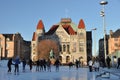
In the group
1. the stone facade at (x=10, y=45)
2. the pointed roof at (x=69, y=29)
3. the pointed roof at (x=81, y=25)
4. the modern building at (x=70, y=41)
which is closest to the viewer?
the modern building at (x=70, y=41)

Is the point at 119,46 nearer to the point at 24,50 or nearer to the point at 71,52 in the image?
the point at 71,52

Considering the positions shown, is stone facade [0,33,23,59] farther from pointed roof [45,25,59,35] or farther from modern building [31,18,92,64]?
pointed roof [45,25,59,35]

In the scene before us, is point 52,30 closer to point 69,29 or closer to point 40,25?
point 40,25

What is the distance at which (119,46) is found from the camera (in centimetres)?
11425

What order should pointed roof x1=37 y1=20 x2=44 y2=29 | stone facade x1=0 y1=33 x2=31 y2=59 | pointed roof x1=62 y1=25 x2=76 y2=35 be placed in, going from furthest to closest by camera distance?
pointed roof x1=37 y1=20 x2=44 y2=29
pointed roof x1=62 y1=25 x2=76 y2=35
stone facade x1=0 y1=33 x2=31 y2=59

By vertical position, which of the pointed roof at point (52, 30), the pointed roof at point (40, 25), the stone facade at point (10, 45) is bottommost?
the stone facade at point (10, 45)

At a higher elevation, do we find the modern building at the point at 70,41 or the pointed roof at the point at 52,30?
the pointed roof at the point at 52,30

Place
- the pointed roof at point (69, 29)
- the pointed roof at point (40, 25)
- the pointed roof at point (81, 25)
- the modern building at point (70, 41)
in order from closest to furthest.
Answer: the modern building at point (70, 41) < the pointed roof at point (81, 25) < the pointed roof at point (69, 29) < the pointed roof at point (40, 25)

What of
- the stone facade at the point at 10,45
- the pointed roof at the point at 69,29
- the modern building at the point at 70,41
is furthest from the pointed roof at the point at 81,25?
the stone facade at the point at 10,45

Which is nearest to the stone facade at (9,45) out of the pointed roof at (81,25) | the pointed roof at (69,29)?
the pointed roof at (69,29)

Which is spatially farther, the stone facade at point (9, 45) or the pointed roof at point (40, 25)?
the pointed roof at point (40, 25)

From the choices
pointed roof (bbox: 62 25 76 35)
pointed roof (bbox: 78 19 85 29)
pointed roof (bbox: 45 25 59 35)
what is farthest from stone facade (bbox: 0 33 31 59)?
pointed roof (bbox: 78 19 85 29)

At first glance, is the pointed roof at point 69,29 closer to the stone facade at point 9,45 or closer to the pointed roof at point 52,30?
the pointed roof at point 52,30

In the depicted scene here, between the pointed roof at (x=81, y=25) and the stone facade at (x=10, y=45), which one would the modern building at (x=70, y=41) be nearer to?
the pointed roof at (x=81, y=25)
